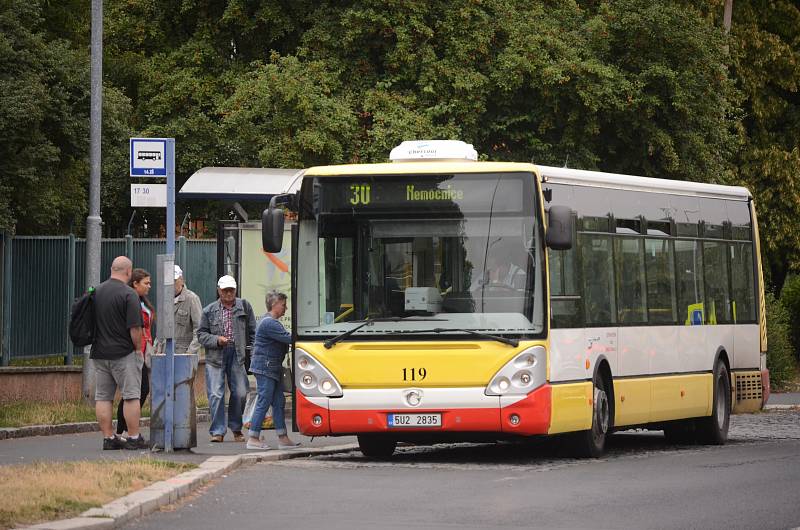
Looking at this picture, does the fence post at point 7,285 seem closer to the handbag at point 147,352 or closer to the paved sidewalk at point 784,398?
the handbag at point 147,352

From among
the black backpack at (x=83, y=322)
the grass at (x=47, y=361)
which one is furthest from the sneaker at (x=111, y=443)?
the grass at (x=47, y=361)

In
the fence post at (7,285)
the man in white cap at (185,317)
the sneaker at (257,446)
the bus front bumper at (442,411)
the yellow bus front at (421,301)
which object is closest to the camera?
the bus front bumper at (442,411)

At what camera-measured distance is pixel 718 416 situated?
67.1ft

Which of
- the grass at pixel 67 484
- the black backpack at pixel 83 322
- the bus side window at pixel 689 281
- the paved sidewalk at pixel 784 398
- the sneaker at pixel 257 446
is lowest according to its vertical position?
the grass at pixel 67 484

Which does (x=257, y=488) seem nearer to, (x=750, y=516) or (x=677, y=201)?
(x=750, y=516)

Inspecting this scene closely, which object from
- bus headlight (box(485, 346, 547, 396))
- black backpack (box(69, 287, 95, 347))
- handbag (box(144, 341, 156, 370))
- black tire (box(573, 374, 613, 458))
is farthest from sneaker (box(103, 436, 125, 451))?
black tire (box(573, 374, 613, 458))

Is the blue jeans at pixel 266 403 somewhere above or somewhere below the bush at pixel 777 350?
below

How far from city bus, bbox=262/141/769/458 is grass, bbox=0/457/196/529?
7.42 feet

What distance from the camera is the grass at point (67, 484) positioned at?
10594 mm

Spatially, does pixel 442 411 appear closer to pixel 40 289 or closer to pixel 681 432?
pixel 681 432

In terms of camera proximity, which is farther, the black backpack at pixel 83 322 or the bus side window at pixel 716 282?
the bus side window at pixel 716 282

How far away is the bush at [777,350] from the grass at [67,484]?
22899 millimetres

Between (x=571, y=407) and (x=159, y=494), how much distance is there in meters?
5.45

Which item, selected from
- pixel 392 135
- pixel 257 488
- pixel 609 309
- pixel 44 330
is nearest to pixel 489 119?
pixel 392 135
